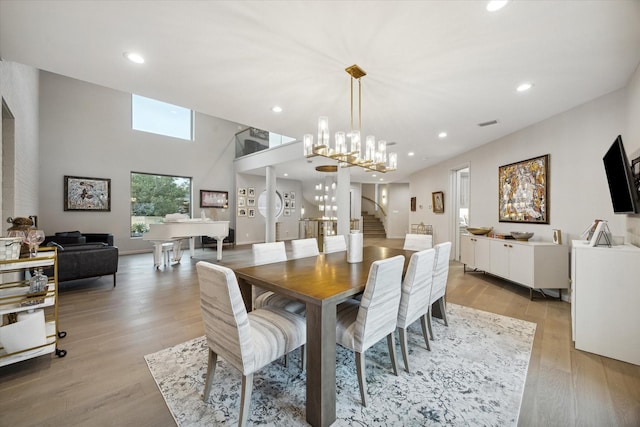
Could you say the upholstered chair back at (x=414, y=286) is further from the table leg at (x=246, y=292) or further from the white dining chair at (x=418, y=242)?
the white dining chair at (x=418, y=242)

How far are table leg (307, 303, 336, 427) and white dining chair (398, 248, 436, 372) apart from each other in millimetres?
716

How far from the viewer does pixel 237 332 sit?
4.51 ft

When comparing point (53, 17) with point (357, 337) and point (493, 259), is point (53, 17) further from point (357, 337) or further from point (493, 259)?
point (493, 259)

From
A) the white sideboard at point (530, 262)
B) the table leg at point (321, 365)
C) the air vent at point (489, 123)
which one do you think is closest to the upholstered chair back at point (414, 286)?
the table leg at point (321, 365)

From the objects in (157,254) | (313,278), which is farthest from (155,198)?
(313,278)

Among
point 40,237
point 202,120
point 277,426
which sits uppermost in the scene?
point 202,120

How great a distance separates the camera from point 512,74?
2570 millimetres

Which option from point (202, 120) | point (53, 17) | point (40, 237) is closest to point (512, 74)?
point (53, 17)

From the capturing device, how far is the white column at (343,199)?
19.6ft

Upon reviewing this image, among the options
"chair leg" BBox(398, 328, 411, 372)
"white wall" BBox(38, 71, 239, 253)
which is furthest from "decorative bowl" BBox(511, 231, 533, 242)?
"white wall" BBox(38, 71, 239, 253)

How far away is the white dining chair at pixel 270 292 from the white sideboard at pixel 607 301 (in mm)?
2527

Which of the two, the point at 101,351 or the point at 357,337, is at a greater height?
the point at 357,337

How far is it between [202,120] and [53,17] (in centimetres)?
746

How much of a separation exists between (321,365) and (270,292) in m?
1.13
